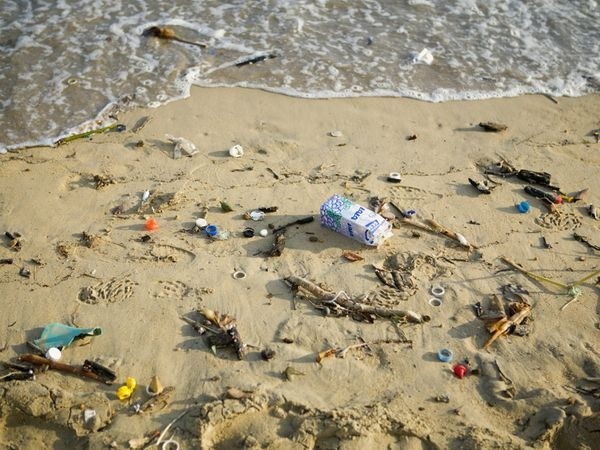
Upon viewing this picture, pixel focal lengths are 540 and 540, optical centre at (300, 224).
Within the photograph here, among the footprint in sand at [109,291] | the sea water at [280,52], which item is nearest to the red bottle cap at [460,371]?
the footprint in sand at [109,291]

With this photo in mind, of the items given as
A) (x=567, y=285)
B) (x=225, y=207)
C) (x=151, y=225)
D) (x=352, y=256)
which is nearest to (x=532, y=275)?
(x=567, y=285)

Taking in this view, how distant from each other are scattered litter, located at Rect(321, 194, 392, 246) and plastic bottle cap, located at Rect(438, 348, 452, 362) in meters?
1.31

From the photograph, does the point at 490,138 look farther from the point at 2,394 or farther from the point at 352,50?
the point at 2,394

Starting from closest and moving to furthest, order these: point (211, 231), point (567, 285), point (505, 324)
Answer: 1. point (505, 324)
2. point (567, 285)
3. point (211, 231)

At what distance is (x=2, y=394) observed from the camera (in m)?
4.16

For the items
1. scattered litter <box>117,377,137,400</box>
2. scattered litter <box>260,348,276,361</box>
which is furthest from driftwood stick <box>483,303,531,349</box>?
scattered litter <box>117,377,137,400</box>

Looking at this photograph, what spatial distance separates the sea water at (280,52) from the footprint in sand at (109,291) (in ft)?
9.16

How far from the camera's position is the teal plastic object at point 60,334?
4516mm

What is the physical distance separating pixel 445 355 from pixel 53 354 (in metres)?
3.24

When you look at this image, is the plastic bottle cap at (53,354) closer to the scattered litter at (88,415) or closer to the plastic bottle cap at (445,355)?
the scattered litter at (88,415)

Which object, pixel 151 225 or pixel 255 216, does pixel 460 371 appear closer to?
pixel 255 216

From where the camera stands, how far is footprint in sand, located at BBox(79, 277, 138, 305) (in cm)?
491

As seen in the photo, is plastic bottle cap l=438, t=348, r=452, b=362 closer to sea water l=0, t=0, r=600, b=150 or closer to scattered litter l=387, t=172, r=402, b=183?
scattered litter l=387, t=172, r=402, b=183

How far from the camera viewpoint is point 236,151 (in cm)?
653
